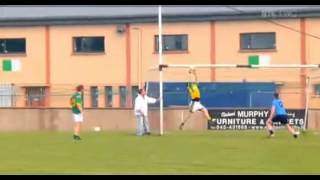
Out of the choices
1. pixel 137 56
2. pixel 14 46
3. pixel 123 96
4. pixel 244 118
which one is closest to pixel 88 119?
pixel 244 118

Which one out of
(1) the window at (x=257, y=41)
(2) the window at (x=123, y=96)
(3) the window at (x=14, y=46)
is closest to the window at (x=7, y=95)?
(3) the window at (x=14, y=46)

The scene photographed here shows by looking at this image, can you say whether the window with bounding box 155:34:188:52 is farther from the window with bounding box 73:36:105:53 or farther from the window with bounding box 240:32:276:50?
the window with bounding box 73:36:105:53

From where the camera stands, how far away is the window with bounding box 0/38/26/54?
47531 millimetres

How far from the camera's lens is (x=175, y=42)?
46.3 m

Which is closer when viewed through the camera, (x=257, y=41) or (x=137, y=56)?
(x=257, y=41)

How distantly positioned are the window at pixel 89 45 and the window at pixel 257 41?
859 centimetres

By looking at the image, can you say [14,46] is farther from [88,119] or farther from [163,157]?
[163,157]

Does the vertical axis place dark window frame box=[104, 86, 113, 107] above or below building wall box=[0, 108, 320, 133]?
above

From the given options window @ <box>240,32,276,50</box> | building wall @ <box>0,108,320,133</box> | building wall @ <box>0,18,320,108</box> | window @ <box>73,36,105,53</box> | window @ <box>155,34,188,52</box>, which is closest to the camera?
building wall @ <box>0,108,320,133</box>

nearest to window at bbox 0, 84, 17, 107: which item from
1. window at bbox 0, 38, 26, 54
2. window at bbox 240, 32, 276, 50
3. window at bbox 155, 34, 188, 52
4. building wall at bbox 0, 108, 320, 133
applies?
window at bbox 0, 38, 26, 54

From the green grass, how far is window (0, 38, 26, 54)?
27084mm

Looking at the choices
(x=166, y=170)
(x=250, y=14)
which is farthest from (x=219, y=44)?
(x=166, y=170)

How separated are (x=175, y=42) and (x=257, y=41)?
488cm
